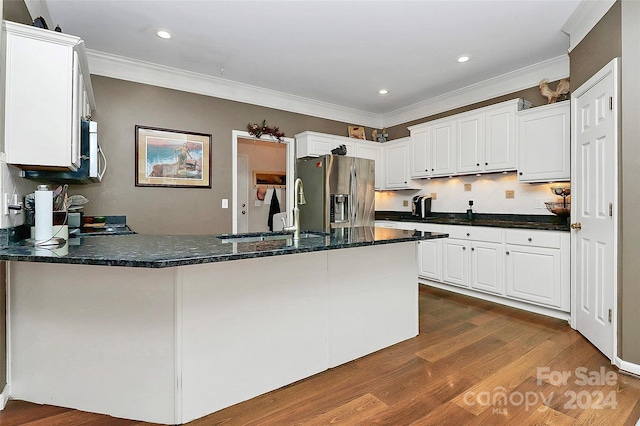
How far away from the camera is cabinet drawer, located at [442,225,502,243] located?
11.7ft

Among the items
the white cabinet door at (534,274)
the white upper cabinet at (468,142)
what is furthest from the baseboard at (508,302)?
the white upper cabinet at (468,142)

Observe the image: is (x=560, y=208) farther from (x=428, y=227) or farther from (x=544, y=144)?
(x=428, y=227)

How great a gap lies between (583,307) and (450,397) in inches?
68.4

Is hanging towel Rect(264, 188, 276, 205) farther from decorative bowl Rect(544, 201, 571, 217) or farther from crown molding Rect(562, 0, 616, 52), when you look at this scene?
crown molding Rect(562, 0, 616, 52)

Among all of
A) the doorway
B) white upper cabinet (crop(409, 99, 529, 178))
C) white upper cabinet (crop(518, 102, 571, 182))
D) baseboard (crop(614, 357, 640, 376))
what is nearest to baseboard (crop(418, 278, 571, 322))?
baseboard (crop(614, 357, 640, 376))

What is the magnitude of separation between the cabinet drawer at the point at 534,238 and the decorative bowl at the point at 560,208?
387 millimetres

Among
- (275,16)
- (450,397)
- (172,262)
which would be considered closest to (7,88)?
(172,262)

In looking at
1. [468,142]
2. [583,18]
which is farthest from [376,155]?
[583,18]

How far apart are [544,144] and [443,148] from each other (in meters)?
1.25

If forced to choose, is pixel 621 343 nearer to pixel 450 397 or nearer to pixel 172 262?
pixel 450 397

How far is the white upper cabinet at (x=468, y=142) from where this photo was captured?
370 cm

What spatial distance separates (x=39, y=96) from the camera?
192 centimetres

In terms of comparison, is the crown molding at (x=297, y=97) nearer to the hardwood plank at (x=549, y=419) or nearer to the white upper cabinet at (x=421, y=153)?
the white upper cabinet at (x=421, y=153)

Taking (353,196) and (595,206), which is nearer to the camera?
(595,206)
